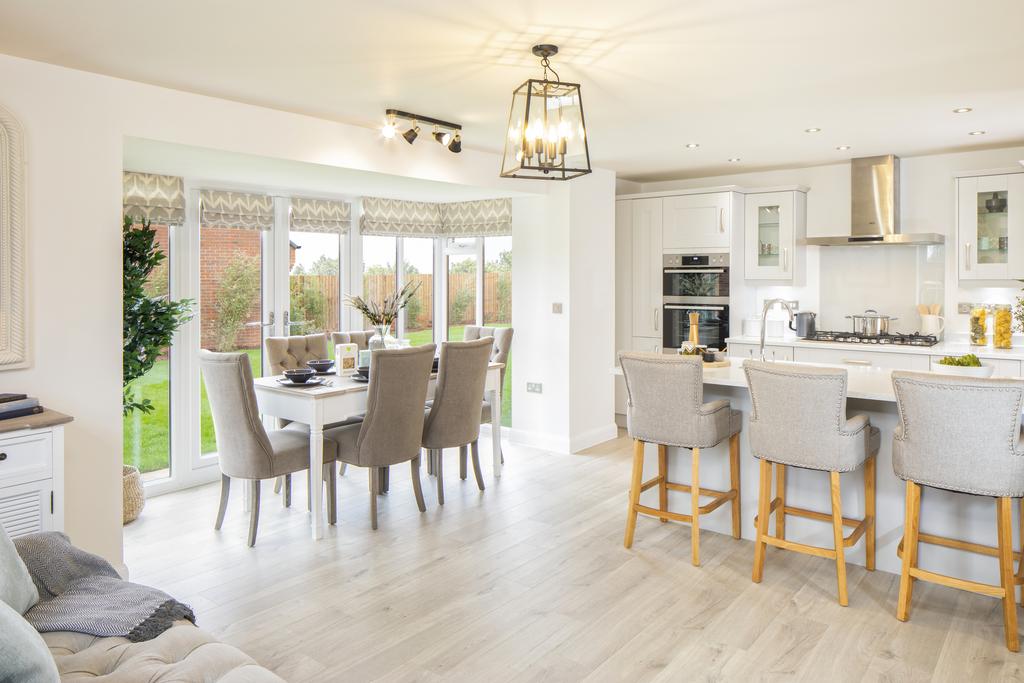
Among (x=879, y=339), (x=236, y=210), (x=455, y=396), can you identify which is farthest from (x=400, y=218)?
(x=879, y=339)

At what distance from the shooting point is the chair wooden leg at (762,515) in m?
3.44

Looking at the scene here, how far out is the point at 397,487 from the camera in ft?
16.6

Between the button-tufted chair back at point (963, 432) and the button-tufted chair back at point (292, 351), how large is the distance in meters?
3.85

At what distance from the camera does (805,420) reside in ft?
10.7

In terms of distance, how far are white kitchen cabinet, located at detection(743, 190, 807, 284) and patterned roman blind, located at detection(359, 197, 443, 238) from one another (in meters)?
2.87

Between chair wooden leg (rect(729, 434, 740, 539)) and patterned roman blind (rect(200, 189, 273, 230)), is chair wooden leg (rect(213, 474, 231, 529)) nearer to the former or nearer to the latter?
patterned roman blind (rect(200, 189, 273, 230))

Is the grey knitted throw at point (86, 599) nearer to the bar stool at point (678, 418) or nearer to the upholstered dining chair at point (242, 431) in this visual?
the upholstered dining chair at point (242, 431)

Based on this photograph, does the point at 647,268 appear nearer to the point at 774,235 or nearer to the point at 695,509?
the point at 774,235

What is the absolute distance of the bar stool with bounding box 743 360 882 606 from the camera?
3191 millimetres

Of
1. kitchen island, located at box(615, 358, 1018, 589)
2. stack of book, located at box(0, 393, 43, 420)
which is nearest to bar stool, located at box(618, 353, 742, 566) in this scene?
kitchen island, located at box(615, 358, 1018, 589)

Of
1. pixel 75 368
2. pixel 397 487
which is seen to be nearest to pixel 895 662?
pixel 397 487

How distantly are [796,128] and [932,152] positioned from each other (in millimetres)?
1655

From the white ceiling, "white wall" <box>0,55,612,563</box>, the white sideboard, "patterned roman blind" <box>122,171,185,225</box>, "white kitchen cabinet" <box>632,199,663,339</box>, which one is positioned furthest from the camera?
"white kitchen cabinet" <box>632,199,663,339</box>

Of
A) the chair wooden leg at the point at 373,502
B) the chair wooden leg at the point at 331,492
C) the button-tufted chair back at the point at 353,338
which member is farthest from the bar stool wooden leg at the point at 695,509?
the button-tufted chair back at the point at 353,338
